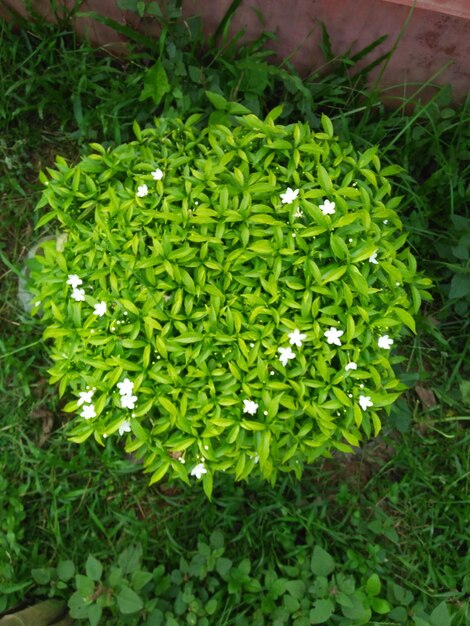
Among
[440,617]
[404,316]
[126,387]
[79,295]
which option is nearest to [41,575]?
[126,387]

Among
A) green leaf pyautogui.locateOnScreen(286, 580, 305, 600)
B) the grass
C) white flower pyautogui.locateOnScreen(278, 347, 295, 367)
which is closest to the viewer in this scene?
white flower pyautogui.locateOnScreen(278, 347, 295, 367)

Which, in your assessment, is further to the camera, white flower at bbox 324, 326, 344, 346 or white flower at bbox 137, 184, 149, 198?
white flower at bbox 137, 184, 149, 198

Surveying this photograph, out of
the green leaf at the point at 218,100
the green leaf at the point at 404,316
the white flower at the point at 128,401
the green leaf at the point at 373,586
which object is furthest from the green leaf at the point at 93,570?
the green leaf at the point at 218,100

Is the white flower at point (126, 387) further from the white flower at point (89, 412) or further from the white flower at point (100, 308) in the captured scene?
the white flower at point (100, 308)

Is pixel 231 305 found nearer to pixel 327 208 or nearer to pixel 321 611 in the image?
pixel 327 208

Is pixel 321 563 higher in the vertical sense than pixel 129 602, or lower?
higher

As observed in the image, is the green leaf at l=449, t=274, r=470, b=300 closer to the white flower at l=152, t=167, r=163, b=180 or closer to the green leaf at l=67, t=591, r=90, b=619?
the white flower at l=152, t=167, r=163, b=180

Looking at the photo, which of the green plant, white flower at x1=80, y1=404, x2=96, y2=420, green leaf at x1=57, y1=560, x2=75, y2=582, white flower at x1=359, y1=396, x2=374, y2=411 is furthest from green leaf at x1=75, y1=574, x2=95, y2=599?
white flower at x1=359, y1=396, x2=374, y2=411
